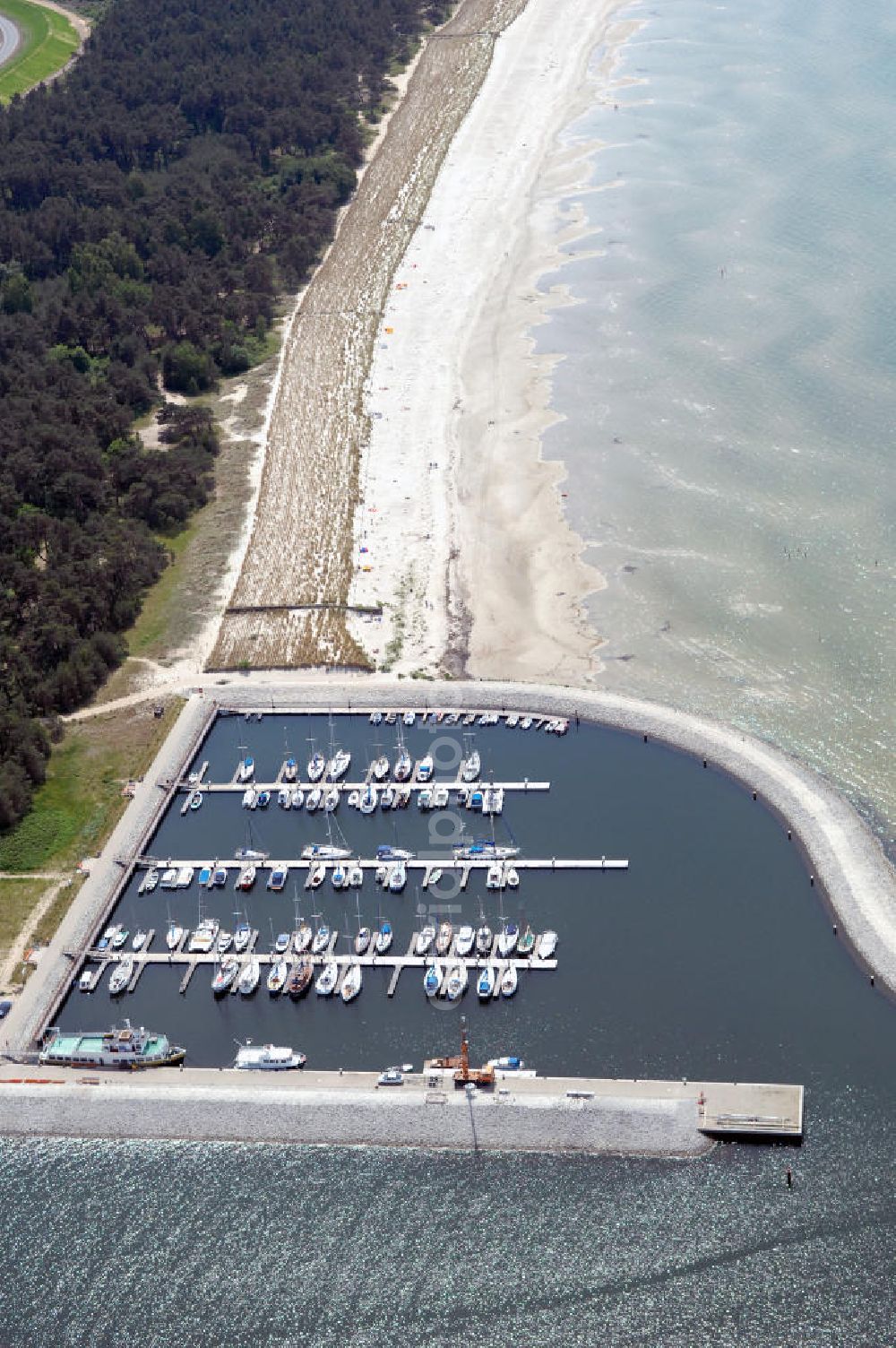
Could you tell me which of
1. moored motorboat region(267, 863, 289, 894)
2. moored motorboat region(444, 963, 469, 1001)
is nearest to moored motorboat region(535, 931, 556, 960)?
moored motorboat region(444, 963, 469, 1001)

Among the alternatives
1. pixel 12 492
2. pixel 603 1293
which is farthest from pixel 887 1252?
pixel 12 492

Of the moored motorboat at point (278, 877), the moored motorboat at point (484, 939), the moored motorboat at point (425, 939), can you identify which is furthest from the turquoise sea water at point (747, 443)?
the moored motorboat at point (278, 877)

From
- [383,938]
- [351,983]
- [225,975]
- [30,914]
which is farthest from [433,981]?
[30,914]

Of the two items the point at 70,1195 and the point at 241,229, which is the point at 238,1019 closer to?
the point at 70,1195

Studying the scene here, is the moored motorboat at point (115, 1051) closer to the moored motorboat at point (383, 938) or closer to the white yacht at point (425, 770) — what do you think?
the moored motorboat at point (383, 938)

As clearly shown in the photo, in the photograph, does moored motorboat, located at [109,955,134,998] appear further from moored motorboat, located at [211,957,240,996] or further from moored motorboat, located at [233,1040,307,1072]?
moored motorboat, located at [233,1040,307,1072]

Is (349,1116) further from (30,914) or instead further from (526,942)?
(30,914)
